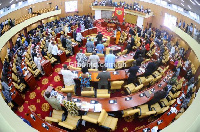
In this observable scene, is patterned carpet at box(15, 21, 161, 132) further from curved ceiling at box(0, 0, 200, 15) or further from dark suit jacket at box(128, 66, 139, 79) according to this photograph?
curved ceiling at box(0, 0, 200, 15)

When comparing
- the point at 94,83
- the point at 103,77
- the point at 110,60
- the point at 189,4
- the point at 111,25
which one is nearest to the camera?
the point at 103,77

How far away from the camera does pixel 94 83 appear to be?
363 inches

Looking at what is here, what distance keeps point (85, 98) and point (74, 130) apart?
1284 millimetres

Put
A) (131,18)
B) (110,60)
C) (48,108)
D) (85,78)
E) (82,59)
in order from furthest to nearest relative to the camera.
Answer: (131,18) → (82,59) → (110,60) → (48,108) → (85,78)

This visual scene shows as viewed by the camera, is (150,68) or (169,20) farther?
(169,20)

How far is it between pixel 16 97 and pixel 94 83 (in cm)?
358

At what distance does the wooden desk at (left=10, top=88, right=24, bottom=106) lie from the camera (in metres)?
8.12

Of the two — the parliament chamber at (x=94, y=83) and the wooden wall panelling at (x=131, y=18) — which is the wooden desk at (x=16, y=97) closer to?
the parliament chamber at (x=94, y=83)

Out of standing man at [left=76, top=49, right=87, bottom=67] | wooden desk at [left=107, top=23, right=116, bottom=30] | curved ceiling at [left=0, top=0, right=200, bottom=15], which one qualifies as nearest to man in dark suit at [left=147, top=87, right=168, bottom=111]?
standing man at [left=76, top=49, right=87, bottom=67]

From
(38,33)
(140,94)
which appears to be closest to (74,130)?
(140,94)

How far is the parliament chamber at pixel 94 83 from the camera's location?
22.0 ft

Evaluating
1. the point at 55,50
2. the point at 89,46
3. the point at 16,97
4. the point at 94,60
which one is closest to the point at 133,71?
the point at 94,60

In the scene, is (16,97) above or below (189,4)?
below

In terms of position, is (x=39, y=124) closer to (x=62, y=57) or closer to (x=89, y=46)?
(x=62, y=57)
